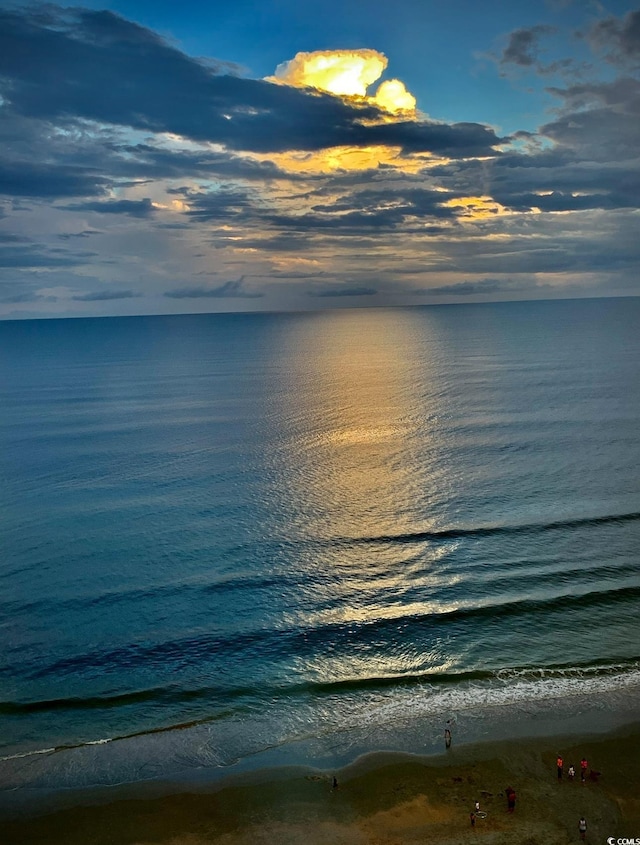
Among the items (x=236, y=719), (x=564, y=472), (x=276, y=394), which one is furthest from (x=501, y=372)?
(x=236, y=719)

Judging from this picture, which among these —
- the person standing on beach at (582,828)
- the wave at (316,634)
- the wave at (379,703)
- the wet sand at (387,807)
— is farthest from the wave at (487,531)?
the person standing on beach at (582,828)

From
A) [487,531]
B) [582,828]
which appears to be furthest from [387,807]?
[487,531]

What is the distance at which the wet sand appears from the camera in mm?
33906

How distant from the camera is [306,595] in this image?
56719 millimetres

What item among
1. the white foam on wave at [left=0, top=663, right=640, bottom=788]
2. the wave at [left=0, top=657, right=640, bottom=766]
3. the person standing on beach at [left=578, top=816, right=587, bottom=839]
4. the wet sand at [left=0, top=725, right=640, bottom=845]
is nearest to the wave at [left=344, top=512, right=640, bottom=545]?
the wave at [left=0, top=657, right=640, bottom=766]

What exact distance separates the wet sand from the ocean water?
187 cm

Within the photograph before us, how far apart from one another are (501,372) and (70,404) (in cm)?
10886

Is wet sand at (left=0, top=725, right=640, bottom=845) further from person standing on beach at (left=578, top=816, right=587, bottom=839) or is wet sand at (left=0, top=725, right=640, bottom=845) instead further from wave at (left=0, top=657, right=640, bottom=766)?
wave at (left=0, top=657, right=640, bottom=766)

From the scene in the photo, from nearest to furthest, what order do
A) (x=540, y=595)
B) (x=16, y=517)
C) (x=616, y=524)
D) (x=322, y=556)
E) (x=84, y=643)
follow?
(x=84, y=643)
(x=540, y=595)
(x=322, y=556)
(x=616, y=524)
(x=16, y=517)

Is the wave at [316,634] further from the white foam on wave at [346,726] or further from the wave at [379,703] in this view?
the white foam on wave at [346,726]

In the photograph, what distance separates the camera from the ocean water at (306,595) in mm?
42344

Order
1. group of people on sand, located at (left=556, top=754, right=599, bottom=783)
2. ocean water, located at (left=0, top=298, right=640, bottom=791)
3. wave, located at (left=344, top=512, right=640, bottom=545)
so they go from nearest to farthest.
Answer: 1. group of people on sand, located at (left=556, top=754, right=599, bottom=783)
2. ocean water, located at (left=0, top=298, right=640, bottom=791)
3. wave, located at (left=344, top=512, right=640, bottom=545)

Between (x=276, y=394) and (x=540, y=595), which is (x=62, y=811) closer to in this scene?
(x=540, y=595)

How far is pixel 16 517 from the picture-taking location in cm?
7400
